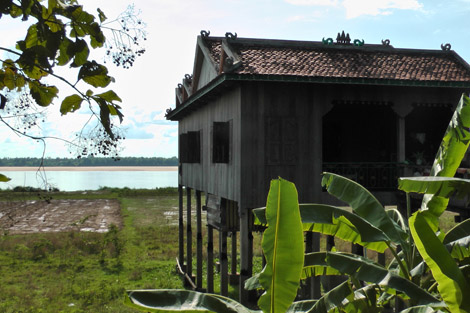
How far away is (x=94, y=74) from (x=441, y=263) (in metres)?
3.46

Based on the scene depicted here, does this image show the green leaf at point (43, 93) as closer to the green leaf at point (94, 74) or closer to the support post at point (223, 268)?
the green leaf at point (94, 74)

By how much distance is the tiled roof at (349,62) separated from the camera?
11891 millimetres

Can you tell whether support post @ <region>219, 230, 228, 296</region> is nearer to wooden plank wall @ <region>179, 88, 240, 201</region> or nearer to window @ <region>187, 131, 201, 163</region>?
wooden plank wall @ <region>179, 88, 240, 201</region>

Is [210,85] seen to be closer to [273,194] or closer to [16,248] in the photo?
[273,194]

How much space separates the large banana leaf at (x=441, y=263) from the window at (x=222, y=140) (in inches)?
324

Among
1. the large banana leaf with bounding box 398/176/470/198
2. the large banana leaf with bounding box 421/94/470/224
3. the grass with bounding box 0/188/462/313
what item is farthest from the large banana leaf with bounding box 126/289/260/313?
the grass with bounding box 0/188/462/313

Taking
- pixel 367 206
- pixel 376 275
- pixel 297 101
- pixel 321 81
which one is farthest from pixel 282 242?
pixel 297 101

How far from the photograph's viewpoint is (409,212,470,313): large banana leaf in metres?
4.70

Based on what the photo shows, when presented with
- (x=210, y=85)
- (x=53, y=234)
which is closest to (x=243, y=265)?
(x=210, y=85)

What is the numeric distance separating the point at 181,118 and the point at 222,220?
744 cm

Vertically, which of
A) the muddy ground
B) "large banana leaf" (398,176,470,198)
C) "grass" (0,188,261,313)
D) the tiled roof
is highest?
the tiled roof

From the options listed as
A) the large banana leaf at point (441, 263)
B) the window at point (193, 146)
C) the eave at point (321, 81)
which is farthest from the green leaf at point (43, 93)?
the window at point (193, 146)

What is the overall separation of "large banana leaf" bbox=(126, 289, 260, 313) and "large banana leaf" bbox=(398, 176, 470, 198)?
6.71 feet

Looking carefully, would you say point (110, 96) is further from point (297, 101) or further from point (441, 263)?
point (297, 101)
